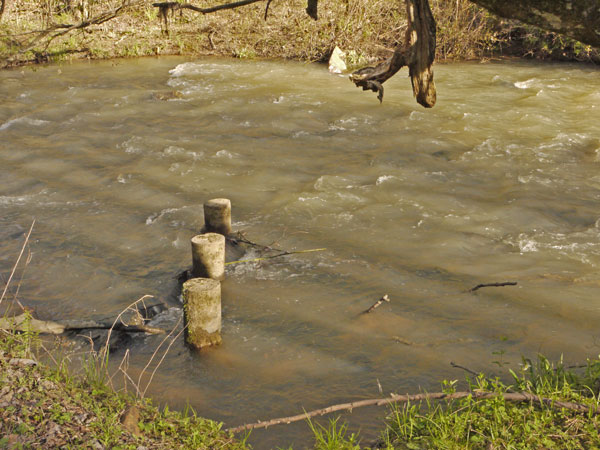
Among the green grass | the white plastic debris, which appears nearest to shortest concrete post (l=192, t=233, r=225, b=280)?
the green grass

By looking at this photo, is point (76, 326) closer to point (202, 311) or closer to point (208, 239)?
point (202, 311)

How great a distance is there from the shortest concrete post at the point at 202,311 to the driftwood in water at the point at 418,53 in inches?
86.3

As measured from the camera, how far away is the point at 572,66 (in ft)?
59.8

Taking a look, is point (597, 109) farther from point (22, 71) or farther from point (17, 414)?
point (22, 71)

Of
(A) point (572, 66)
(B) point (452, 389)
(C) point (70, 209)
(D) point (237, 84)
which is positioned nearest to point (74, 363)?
(B) point (452, 389)

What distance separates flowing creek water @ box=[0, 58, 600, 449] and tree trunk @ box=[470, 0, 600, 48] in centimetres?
297

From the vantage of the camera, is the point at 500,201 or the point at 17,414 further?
the point at 500,201

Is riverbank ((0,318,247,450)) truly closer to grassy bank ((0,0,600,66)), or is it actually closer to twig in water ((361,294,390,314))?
twig in water ((361,294,390,314))

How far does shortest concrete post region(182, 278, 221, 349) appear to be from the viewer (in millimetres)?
5254

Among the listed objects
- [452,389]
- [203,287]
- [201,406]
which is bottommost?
[201,406]

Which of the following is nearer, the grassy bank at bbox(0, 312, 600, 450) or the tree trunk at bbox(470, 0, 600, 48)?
the tree trunk at bbox(470, 0, 600, 48)

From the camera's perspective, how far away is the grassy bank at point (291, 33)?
18.6 meters

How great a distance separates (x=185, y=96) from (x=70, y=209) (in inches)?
271

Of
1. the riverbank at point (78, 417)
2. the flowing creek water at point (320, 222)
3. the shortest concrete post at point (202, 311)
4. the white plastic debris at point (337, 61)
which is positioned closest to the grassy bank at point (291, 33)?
the white plastic debris at point (337, 61)
